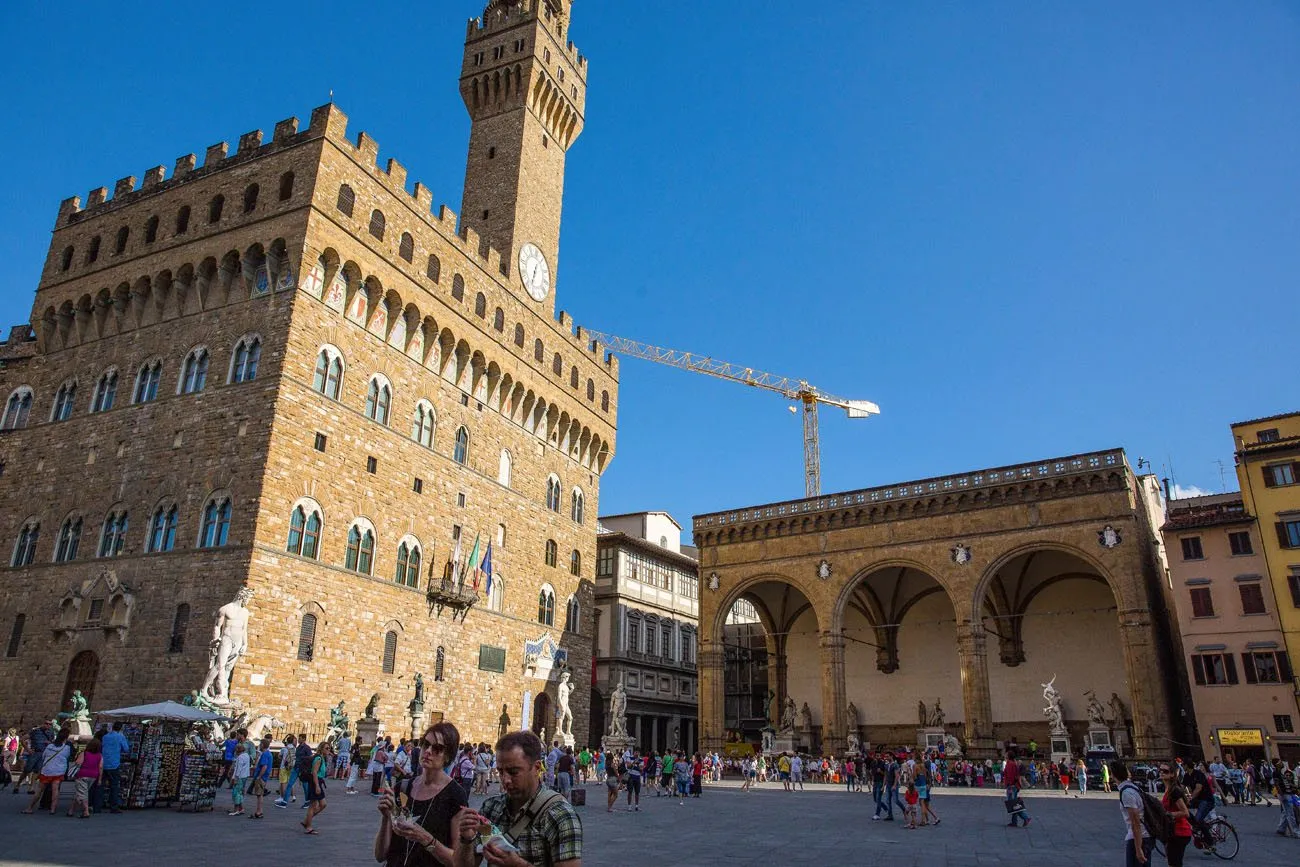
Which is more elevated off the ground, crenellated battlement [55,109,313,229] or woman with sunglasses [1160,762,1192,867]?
crenellated battlement [55,109,313,229]

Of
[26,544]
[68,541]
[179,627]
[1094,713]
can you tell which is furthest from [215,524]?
[1094,713]

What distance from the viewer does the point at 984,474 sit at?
33312mm

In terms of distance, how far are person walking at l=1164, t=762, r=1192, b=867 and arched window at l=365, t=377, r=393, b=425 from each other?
23.7m

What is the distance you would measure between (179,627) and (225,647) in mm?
2497

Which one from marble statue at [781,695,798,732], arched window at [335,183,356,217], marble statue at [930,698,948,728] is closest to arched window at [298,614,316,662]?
arched window at [335,183,356,217]

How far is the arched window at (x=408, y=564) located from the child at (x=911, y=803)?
1736 centimetres

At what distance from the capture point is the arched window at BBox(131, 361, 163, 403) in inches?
1062

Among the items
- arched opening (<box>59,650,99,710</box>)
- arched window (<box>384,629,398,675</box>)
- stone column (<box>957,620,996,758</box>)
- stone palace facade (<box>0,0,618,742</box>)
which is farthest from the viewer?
stone column (<box>957,620,996,758</box>)

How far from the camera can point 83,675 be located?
24000mm

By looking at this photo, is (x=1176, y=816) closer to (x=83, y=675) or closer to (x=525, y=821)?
(x=525, y=821)

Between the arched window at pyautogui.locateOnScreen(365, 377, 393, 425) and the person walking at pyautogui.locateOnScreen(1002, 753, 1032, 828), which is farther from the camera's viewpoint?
the arched window at pyautogui.locateOnScreen(365, 377, 393, 425)

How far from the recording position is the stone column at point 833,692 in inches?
1314

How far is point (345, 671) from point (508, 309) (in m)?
15.7

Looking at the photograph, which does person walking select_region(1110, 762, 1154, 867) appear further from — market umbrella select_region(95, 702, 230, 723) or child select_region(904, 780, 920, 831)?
market umbrella select_region(95, 702, 230, 723)
